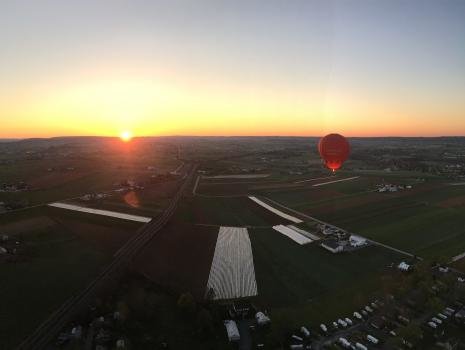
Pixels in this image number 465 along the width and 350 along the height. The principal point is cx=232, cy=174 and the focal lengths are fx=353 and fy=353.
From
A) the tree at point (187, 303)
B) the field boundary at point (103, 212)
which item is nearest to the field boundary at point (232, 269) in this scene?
the tree at point (187, 303)

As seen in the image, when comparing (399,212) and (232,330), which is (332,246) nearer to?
(232,330)

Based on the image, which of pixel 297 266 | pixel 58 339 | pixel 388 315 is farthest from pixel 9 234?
pixel 388 315

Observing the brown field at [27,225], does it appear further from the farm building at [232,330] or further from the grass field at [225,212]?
the farm building at [232,330]

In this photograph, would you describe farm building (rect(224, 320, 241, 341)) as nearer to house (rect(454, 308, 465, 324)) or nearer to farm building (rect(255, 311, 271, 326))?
farm building (rect(255, 311, 271, 326))

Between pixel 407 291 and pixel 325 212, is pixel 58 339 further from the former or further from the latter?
pixel 325 212

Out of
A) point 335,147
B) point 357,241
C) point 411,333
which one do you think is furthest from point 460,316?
point 335,147
